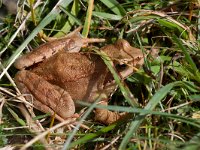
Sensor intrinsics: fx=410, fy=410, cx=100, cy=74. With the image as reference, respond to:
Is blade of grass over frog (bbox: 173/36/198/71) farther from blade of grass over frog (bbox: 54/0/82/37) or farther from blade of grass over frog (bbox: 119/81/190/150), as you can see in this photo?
blade of grass over frog (bbox: 54/0/82/37)

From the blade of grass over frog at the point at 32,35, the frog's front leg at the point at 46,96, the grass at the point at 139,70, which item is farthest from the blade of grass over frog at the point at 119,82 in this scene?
the blade of grass over frog at the point at 32,35

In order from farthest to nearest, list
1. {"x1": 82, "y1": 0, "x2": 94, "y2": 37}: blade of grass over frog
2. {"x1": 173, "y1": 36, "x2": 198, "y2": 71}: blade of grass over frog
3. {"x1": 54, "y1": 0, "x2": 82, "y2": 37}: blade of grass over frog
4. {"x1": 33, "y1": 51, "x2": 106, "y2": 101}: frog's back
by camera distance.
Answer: {"x1": 54, "y1": 0, "x2": 82, "y2": 37}: blade of grass over frog
{"x1": 82, "y1": 0, "x2": 94, "y2": 37}: blade of grass over frog
{"x1": 33, "y1": 51, "x2": 106, "y2": 101}: frog's back
{"x1": 173, "y1": 36, "x2": 198, "y2": 71}: blade of grass over frog

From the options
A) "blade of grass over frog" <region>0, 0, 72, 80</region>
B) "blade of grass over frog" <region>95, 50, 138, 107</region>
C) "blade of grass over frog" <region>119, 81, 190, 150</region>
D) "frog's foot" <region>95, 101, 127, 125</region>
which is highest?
"blade of grass over frog" <region>0, 0, 72, 80</region>

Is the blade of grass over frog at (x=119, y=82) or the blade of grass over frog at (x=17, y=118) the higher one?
the blade of grass over frog at (x=119, y=82)

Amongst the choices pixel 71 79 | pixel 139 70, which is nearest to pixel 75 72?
pixel 71 79

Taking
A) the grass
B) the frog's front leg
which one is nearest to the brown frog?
A: the frog's front leg

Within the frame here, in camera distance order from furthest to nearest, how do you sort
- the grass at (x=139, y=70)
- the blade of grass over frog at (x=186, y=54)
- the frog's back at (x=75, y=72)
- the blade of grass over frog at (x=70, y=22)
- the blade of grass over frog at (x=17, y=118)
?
the blade of grass over frog at (x=70, y=22)
the frog's back at (x=75, y=72)
the blade of grass over frog at (x=17, y=118)
the blade of grass over frog at (x=186, y=54)
the grass at (x=139, y=70)

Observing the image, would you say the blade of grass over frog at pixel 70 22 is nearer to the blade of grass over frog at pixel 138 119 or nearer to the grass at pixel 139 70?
the grass at pixel 139 70

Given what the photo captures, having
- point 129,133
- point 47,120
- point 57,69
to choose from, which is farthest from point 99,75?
point 129,133
